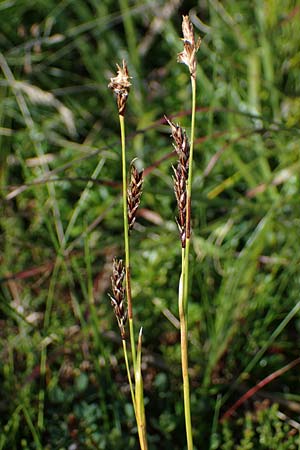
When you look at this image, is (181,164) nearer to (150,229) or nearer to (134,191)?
(134,191)

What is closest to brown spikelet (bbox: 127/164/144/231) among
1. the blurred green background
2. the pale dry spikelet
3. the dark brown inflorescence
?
the dark brown inflorescence

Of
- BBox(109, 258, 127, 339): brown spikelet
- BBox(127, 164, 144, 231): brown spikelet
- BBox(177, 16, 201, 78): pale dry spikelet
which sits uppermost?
BBox(177, 16, 201, 78): pale dry spikelet

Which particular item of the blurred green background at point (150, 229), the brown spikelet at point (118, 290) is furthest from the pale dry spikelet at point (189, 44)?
the blurred green background at point (150, 229)

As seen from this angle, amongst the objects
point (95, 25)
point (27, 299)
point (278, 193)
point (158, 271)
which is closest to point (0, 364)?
point (27, 299)

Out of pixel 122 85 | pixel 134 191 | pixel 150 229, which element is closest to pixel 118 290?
pixel 134 191

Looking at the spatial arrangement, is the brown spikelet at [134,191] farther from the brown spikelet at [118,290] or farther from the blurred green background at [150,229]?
the blurred green background at [150,229]

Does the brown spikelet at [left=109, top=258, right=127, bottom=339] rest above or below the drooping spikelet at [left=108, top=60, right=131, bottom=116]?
below

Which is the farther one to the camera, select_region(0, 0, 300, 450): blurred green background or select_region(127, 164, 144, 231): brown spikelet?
select_region(0, 0, 300, 450): blurred green background

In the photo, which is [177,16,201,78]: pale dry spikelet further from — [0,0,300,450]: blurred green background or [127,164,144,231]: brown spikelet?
[0,0,300,450]: blurred green background
